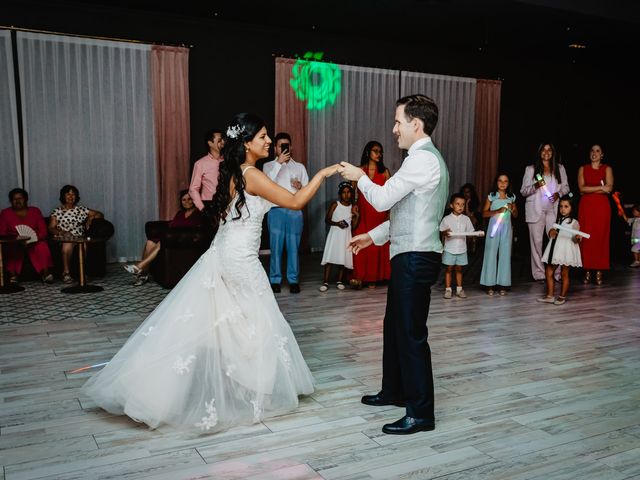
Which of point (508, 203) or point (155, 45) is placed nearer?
point (508, 203)

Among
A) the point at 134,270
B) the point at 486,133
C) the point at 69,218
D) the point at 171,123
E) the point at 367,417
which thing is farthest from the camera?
the point at 486,133

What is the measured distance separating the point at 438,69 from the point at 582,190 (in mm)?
4126

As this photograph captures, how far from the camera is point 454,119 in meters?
11.0

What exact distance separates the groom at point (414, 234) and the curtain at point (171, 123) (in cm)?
611

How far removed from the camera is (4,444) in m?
2.91

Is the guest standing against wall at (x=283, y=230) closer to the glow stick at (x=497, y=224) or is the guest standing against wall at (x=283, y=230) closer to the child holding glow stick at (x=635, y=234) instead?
the glow stick at (x=497, y=224)

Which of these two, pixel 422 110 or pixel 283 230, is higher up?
pixel 422 110

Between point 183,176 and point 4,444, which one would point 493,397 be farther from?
point 183,176

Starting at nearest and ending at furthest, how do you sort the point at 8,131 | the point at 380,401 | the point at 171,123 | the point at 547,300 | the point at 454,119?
the point at 380,401
the point at 547,300
the point at 8,131
the point at 171,123
the point at 454,119

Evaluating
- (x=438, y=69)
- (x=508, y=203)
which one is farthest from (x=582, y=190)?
(x=438, y=69)

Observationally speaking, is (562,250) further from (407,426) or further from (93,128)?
(93,128)

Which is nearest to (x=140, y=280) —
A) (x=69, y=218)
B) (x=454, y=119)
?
(x=69, y=218)

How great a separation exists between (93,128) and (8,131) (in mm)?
1036

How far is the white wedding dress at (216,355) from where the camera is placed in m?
3.08
